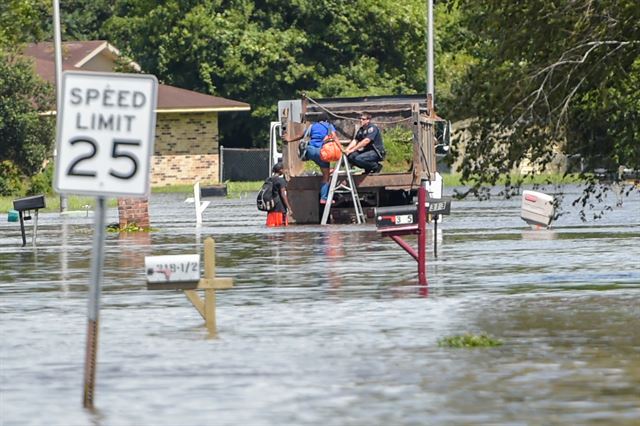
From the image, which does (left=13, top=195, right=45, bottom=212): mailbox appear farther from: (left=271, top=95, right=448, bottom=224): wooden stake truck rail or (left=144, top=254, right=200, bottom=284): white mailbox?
(left=144, top=254, right=200, bottom=284): white mailbox

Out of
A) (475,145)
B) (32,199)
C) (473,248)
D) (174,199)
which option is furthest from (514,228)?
(174,199)

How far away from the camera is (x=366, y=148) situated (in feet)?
117

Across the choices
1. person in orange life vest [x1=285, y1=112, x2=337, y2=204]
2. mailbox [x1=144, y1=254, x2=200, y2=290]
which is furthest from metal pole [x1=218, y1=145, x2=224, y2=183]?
mailbox [x1=144, y1=254, x2=200, y2=290]

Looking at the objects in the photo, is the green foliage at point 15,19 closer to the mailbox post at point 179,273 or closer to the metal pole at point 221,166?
the metal pole at point 221,166

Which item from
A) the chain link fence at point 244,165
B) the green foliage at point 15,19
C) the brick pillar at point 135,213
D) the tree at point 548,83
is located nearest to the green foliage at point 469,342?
the tree at point 548,83

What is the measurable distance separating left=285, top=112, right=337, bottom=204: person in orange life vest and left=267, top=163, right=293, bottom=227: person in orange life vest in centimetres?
66

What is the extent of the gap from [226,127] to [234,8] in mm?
5205

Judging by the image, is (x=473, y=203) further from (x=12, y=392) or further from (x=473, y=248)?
(x=12, y=392)

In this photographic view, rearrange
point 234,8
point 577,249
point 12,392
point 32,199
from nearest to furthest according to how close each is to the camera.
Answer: point 12,392 < point 577,249 < point 32,199 < point 234,8

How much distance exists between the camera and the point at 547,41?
19.0 metres

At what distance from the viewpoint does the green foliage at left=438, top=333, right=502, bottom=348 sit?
14.4 metres

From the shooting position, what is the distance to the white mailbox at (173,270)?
14898mm

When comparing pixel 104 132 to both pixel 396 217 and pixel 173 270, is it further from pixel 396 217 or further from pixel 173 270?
pixel 396 217

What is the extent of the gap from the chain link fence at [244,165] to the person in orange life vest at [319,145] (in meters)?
38.4
